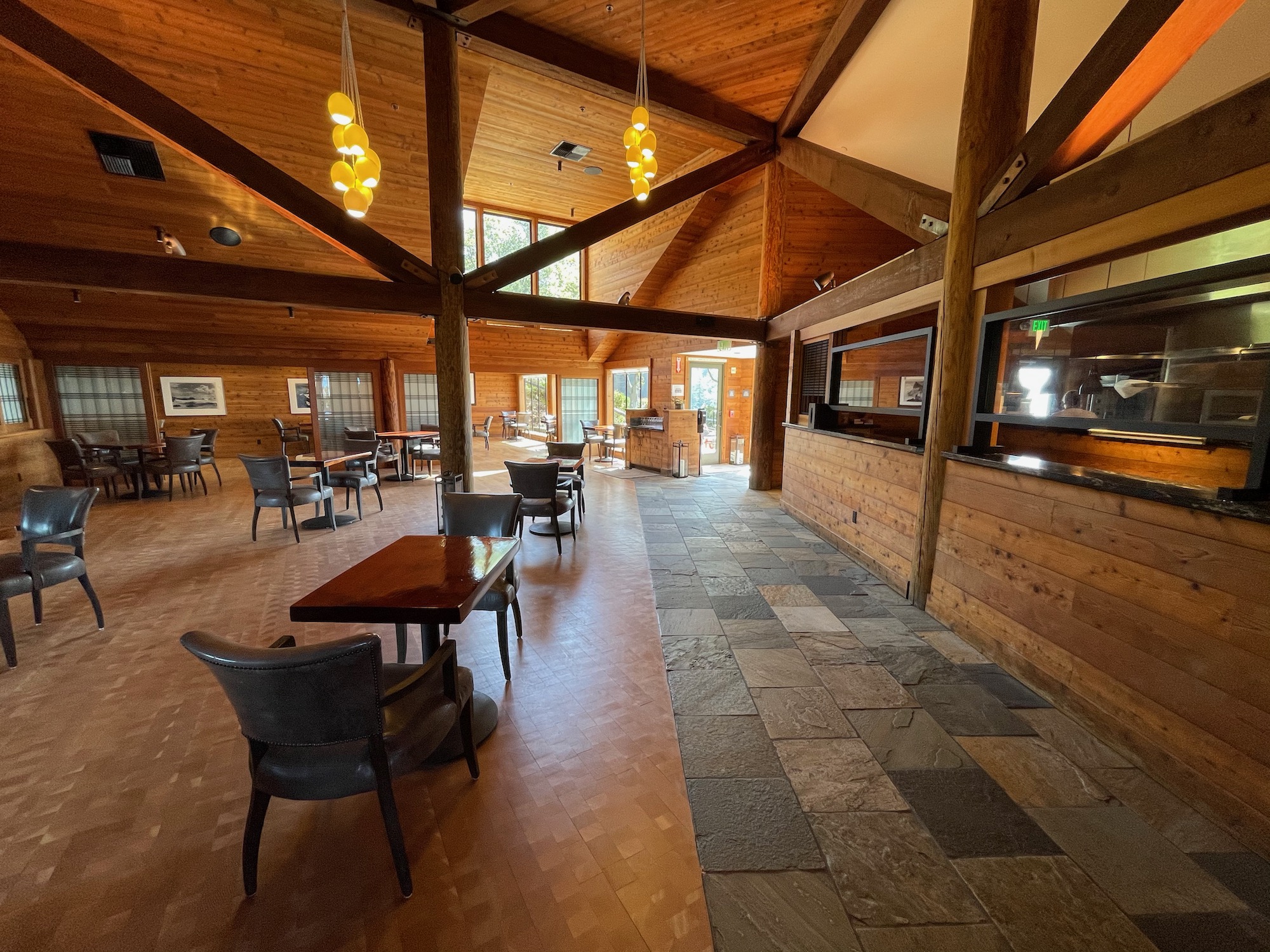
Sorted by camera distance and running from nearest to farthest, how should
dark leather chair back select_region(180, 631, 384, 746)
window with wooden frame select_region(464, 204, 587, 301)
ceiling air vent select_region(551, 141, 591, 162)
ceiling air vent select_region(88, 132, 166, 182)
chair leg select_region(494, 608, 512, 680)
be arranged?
dark leather chair back select_region(180, 631, 384, 746)
chair leg select_region(494, 608, 512, 680)
ceiling air vent select_region(88, 132, 166, 182)
ceiling air vent select_region(551, 141, 591, 162)
window with wooden frame select_region(464, 204, 587, 301)

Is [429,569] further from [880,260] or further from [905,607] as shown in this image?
[880,260]

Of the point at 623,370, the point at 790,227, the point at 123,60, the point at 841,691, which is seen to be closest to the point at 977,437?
the point at 841,691

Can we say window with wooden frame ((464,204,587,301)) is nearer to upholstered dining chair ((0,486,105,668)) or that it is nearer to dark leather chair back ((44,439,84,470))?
dark leather chair back ((44,439,84,470))

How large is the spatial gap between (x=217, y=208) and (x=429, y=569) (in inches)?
271

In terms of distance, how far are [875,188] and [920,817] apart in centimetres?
515

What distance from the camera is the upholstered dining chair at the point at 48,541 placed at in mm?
2799

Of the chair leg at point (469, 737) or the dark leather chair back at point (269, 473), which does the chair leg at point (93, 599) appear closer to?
the dark leather chair back at point (269, 473)

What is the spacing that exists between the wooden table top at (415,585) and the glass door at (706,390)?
316 inches

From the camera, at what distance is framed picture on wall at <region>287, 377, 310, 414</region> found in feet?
36.0

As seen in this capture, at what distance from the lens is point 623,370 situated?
39.1ft

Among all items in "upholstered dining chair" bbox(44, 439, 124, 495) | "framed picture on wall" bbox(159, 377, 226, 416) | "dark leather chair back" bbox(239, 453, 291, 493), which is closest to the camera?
"dark leather chair back" bbox(239, 453, 291, 493)

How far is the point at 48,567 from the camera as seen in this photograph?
9.47 ft

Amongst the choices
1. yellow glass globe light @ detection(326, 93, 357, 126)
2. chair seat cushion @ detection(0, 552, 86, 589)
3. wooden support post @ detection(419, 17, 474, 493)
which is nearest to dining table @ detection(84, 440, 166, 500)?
chair seat cushion @ detection(0, 552, 86, 589)

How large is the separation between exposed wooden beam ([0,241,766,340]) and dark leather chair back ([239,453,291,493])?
1.54 meters
